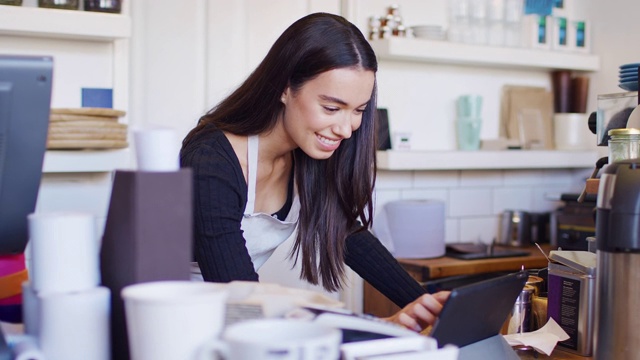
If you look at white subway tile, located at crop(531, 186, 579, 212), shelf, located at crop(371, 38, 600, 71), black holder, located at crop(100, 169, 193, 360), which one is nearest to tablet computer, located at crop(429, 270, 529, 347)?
black holder, located at crop(100, 169, 193, 360)

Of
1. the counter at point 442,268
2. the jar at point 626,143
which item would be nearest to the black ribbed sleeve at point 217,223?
the jar at point 626,143

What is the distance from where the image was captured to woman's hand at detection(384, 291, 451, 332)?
1.52m

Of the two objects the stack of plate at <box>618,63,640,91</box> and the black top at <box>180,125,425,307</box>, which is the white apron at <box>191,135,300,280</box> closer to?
the black top at <box>180,125,425,307</box>

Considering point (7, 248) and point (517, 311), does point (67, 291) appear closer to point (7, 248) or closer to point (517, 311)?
point (7, 248)

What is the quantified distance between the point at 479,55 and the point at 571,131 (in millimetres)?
781

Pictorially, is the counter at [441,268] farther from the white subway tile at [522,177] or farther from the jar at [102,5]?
the jar at [102,5]

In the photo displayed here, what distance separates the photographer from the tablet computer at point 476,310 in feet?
3.97

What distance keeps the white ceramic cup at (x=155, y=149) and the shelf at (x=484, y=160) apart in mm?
2703

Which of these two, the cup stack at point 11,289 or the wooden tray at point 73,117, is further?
the wooden tray at point 73,117

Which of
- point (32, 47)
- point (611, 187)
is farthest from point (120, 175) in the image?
point (32, 47)

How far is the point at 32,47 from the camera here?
3119 millimetres

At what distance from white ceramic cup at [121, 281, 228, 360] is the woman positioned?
0.83 metres

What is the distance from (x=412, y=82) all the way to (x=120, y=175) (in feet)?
10.1

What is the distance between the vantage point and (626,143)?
186 cm
